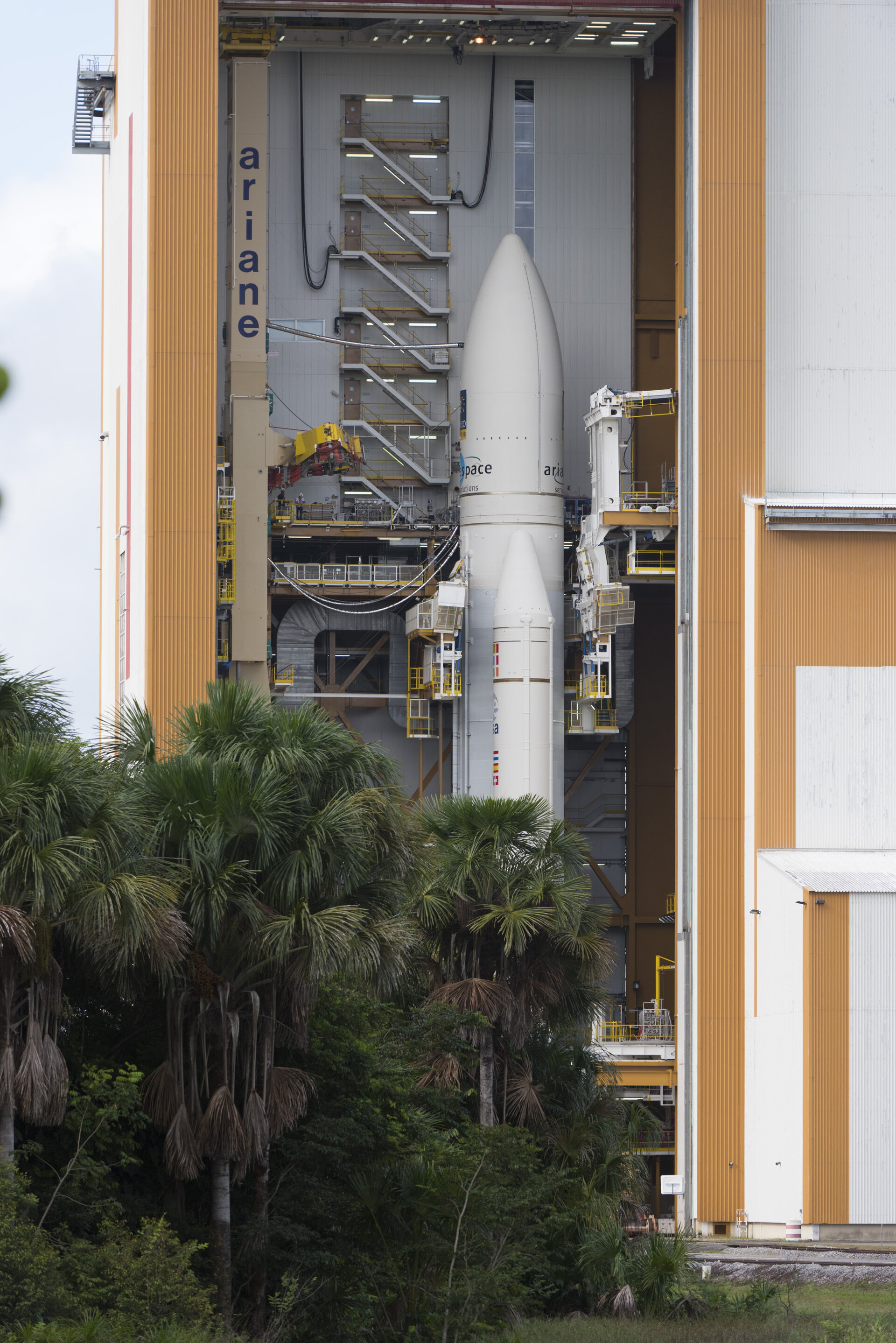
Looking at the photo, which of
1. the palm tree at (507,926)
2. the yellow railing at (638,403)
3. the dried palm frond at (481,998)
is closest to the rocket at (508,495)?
the yellow railing at (638,403)

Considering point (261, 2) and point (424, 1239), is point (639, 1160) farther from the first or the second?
point (261, 2)

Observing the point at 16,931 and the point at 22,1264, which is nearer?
the point at 22,1264

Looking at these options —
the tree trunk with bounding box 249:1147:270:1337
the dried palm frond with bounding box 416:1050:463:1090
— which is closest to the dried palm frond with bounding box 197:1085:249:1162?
the tree trunk with bounding box 249:1147:270:1337

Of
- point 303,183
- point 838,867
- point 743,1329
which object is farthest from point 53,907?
point 303,183

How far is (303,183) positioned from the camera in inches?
2047

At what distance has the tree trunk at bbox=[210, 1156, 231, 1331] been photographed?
2308 centimetres

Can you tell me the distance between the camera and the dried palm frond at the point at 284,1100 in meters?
24.1

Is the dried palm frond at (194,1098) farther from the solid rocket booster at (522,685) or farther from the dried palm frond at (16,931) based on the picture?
the solid rocket booster at (522,685)

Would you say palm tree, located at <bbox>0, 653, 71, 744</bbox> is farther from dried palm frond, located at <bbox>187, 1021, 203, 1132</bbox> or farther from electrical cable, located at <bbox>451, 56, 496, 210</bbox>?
electrical cable, located at <bbox>451, 56, 496, 210</bbox>

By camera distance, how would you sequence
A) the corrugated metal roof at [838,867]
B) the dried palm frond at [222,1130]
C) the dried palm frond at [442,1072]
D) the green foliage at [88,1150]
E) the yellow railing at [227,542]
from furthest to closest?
the yellow railing at [227,542] → the corrugated metal roof at [838,867] → the dried palm frond at [442,1072] → the dried palm frond at [222,1130] → the green foliage at [88,1150]

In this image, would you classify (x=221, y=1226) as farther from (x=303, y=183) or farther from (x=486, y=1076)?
(x=303, y=183)

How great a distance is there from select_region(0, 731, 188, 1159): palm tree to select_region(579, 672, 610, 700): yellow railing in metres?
25.2

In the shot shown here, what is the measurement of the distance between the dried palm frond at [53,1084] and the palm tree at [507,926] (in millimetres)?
9303

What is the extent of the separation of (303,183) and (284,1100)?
32790 mm
